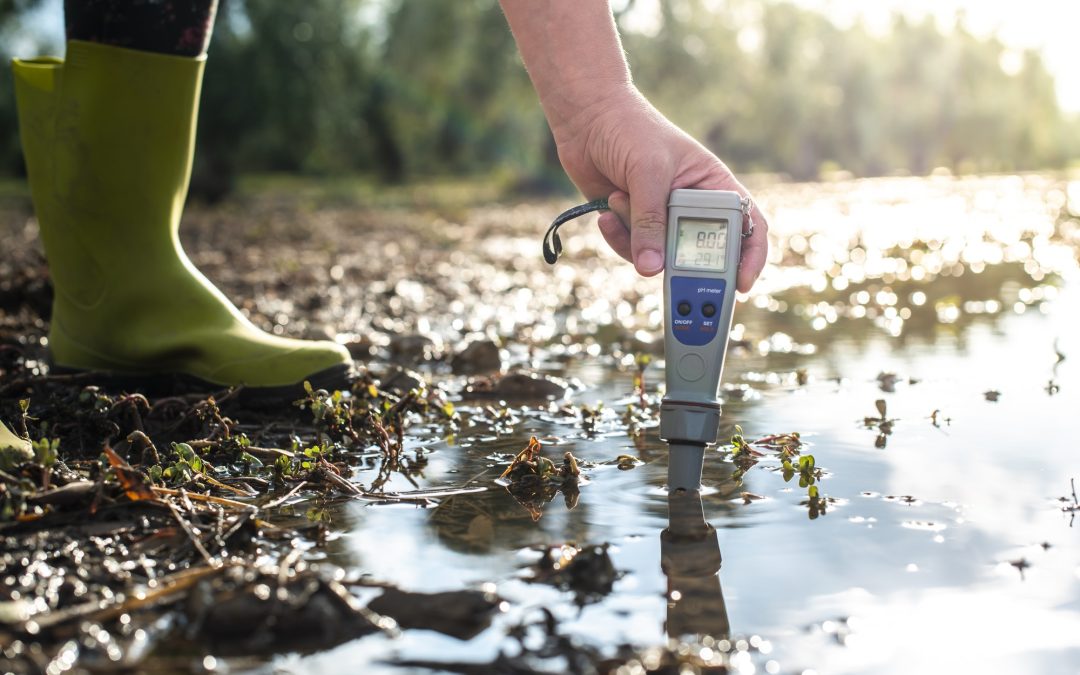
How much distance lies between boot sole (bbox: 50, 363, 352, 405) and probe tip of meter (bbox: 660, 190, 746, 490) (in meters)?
1.20

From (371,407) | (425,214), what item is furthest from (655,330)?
(425,214)

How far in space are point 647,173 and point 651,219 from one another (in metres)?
0.10

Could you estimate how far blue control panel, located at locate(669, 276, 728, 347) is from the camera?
2.27 meters

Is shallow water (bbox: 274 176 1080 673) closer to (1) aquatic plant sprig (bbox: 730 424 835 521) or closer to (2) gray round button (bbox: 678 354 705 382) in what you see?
(1) aquatic plant sprig (bbox: 730 424 835 521)

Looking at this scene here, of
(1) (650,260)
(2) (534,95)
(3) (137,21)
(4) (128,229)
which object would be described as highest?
(2) (534,95)

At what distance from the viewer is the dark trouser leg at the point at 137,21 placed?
3115 millimetres

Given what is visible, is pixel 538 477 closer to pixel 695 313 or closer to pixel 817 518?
pixel 695 313

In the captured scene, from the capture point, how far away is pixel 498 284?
695 cm

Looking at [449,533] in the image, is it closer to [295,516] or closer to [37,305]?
[295,516]

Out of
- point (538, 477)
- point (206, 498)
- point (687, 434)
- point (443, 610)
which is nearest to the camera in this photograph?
point (443, 610)

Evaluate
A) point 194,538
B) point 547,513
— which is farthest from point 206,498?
point 547,513

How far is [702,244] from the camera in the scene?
226cm

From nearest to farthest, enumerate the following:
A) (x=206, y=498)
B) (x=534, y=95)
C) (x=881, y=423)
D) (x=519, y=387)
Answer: (x=206, y=498)
(x=881, y=423)
(x=519, y=387)
(x=534, y=95)

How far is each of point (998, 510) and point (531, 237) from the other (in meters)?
9.81
